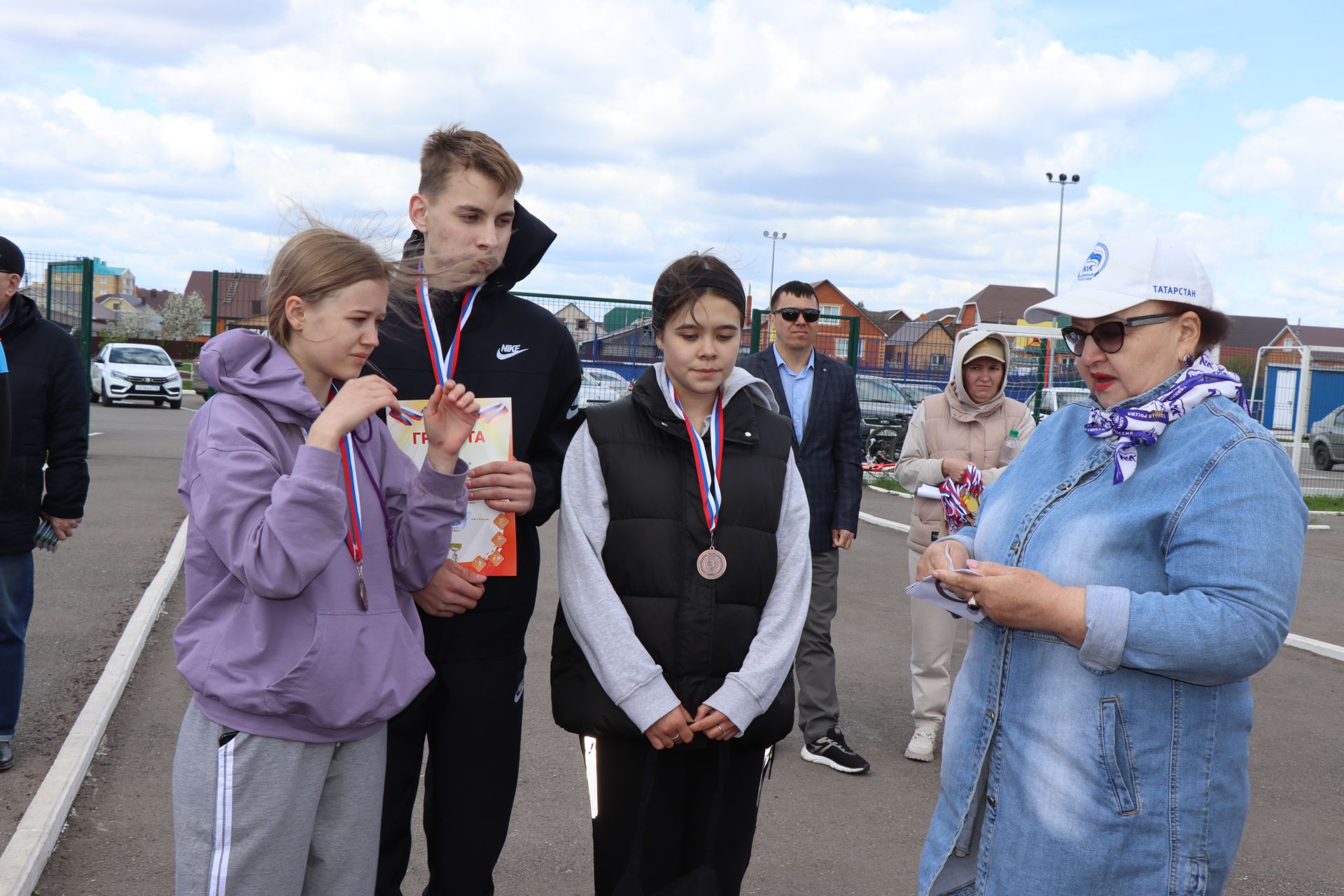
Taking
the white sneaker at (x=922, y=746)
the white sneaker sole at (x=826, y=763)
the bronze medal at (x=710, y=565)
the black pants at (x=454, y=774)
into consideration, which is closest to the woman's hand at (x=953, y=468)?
the white sneaker at (x=922, y=746)

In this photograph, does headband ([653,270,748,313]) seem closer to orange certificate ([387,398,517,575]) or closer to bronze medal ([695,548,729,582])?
orange certificate ([387,398,517,575])

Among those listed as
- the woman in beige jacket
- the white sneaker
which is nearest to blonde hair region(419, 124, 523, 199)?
the woman in beige jacket

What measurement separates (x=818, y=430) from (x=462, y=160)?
10.8ft

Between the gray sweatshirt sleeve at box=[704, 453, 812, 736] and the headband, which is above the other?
the headband

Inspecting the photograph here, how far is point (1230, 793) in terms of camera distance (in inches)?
81.4

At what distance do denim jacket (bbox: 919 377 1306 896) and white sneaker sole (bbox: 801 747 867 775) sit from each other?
3057mm

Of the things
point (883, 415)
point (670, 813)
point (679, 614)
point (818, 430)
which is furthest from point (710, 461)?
point (883, 415)

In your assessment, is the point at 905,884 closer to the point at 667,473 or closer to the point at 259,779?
the point at 667,473

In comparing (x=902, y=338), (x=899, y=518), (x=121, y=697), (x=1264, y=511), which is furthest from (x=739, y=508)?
(x=902, y=338)

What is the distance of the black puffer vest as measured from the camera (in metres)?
2.90

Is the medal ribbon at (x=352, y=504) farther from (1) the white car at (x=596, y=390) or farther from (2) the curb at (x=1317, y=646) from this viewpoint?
(1) the white car at (x=596, y=390)

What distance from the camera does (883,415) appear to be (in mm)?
18906

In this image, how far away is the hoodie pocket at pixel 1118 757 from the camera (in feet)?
6.72

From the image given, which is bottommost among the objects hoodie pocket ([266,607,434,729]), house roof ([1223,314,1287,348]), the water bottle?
hoodie pocket ([266,607,434,729])
